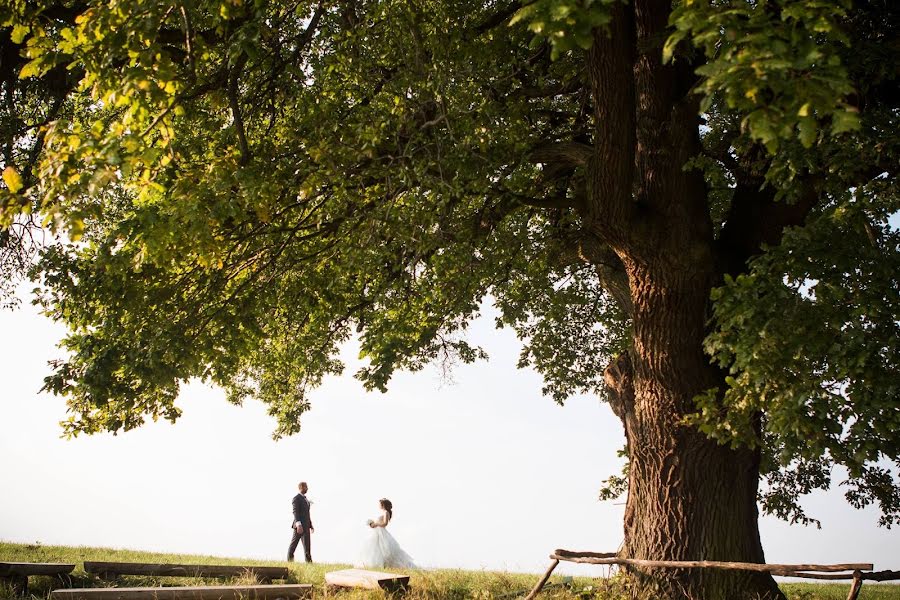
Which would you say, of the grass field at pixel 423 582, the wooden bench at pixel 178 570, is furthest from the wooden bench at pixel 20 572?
the wooden bench at pixel 178 570

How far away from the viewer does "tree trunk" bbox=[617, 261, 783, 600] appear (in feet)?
30.5

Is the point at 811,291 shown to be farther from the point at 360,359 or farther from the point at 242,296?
the point at 242,296

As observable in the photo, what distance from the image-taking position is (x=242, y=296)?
35.0ft

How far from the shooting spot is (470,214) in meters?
11.4

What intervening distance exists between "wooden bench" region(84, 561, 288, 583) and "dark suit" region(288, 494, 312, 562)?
181 inches

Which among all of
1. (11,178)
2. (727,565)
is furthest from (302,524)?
(11,178)

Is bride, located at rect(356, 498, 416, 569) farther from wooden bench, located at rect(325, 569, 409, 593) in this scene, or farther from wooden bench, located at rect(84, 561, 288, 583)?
wooden bench, located at rect(325, 569, 409, 593)

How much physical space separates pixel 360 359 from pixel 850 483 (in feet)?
27.6

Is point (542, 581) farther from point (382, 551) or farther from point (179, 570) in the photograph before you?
point (382, 551)

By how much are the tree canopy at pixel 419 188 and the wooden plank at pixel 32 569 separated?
1819 millimetres

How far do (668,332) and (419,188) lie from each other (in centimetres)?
388

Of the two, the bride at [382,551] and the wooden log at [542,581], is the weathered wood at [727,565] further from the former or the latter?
the bride at [382,551]

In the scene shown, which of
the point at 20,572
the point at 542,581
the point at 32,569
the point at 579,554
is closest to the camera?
the point at 542,581

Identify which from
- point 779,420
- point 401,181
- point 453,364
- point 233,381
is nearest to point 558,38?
point 779,420
